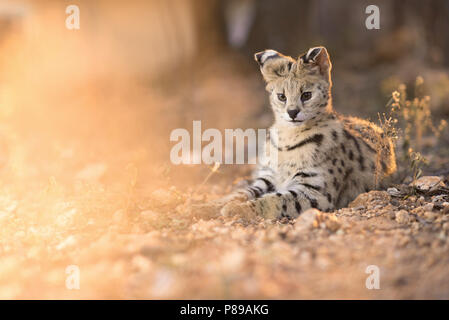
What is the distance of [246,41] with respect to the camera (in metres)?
9.57

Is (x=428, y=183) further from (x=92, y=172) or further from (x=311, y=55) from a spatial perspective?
(x=92, y=172)

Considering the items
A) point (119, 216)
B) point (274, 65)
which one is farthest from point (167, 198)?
point (274, 65)

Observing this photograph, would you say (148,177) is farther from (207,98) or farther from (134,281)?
(207,98)

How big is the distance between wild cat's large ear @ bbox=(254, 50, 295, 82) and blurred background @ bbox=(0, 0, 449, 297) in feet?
4.83

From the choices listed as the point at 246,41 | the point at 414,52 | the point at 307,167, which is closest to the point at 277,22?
the point at 246,41

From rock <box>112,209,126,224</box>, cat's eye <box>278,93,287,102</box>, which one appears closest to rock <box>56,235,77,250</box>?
rock <box>112,209,126,224</box>

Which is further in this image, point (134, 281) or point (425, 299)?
point (134, 281)

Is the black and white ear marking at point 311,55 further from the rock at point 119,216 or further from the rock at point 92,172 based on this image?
the rock at point 92,172

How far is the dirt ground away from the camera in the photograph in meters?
2.40

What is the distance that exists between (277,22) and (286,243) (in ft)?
24.2

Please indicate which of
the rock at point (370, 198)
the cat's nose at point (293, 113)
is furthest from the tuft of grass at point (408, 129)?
the cat's nose at point (293, 113)

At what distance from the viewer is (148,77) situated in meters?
9.44

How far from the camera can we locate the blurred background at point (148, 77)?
5.72m

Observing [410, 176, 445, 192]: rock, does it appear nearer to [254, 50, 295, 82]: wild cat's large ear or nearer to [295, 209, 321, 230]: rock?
[295, 209, 321, 230]: rock
